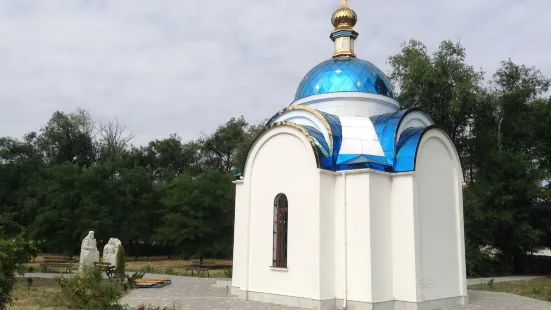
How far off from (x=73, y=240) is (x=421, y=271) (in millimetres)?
24948

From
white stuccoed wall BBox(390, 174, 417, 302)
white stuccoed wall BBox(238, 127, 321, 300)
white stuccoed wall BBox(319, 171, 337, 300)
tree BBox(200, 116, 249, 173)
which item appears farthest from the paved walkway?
tree BBox(200, 116, 249, 173)

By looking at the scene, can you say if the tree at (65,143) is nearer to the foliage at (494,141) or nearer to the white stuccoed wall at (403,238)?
the foliage at (494,141)

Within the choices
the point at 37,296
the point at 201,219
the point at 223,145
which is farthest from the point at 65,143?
the point at 37,296

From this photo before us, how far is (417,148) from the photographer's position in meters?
11.0

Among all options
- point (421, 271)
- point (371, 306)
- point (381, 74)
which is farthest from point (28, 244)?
point (381, 74)

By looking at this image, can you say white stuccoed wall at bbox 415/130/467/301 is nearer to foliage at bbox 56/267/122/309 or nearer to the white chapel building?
the white chapel building

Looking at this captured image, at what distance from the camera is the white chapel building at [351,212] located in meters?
10.5

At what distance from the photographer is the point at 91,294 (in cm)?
986

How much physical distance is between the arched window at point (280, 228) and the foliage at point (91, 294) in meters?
3.74

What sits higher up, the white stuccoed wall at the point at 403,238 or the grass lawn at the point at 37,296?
the white stuccoed wall at the point at 403,238

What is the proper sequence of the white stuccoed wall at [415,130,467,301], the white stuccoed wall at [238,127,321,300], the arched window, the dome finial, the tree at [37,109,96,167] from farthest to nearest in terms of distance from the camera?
the tree at [37,109,96,167]
the dome finial
the arched window
the white stuccoed wall at [415,130,467,301]
the white stuccoed wall at [238,127,321,300]

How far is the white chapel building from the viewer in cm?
1048

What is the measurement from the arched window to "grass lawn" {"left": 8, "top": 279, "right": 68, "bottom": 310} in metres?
4.83

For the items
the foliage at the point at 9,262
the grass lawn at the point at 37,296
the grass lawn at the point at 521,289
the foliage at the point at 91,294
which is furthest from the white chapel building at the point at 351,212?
the foliage at the point at 9,262
